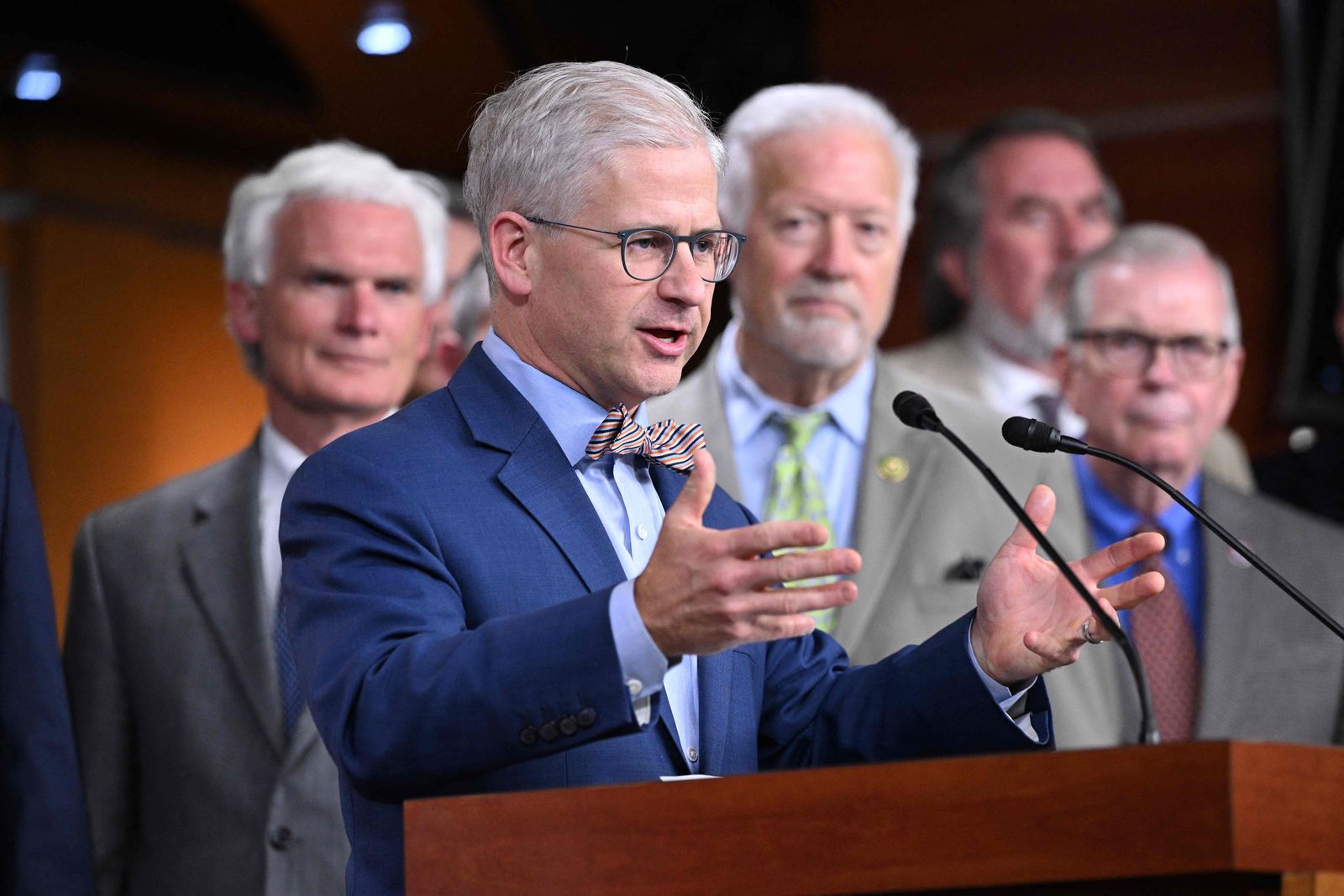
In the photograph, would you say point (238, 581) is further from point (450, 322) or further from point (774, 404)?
point (450, 322)

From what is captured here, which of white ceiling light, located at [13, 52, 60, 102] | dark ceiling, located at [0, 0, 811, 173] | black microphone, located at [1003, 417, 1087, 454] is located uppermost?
dark ceiling, located at [0, 0, 811, 173]

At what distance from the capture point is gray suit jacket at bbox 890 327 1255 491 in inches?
175

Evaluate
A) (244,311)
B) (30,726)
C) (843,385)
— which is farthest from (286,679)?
(843,385)

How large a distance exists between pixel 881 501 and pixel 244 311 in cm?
128

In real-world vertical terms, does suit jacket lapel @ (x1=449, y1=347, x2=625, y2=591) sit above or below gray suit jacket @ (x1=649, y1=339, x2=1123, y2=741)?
below

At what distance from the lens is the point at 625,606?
1682 mm

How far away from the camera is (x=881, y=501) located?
331 cm

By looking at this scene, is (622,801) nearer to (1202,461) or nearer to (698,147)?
(698,147)

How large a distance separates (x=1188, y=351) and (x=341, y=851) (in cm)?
204

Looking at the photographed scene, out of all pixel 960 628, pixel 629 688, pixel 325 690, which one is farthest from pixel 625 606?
pixel 960 628

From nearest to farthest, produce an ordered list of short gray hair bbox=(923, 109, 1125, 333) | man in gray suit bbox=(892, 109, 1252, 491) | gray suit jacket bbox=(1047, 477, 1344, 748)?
gray suit jacket bbox=(1047, 477, 1344, 748) → man in gray suit bbox=(892, 109, 1252, 491) → short gray hair bbox=(923, 109, 1125, 333)

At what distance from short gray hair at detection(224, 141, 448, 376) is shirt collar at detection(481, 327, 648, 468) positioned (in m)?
1.43

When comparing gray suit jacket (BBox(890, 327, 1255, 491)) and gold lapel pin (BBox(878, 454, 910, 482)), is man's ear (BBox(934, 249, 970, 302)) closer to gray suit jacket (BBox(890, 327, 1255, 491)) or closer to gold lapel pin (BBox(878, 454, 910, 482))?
gray suit jacket (BBox(890, 327, 1255, 491))

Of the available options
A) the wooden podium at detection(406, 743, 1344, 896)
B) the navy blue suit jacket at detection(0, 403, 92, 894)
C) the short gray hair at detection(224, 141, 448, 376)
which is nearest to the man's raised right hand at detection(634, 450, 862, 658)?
the wooden podium at detection(406, 743, 1344, 896)
